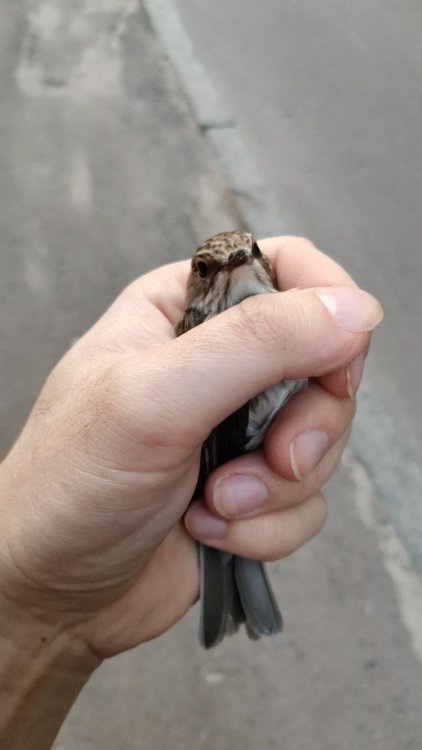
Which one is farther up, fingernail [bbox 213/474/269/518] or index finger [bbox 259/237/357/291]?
index finger [bbox 259/237/357/291]

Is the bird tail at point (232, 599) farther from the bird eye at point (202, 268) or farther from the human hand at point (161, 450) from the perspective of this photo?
the bird eye at point (202, 268)

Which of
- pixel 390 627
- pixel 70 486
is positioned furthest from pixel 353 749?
pixel 70 486

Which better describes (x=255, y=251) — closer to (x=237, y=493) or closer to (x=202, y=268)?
(x=202, y=268)

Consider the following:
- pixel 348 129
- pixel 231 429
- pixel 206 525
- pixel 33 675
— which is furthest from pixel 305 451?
pixel 348 129

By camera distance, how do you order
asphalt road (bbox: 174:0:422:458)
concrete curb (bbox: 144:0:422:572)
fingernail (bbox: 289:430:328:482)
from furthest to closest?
asphalt road (bbox: 174:0:422:458), concrete curb (bbox: 144:0:422:572), fingernail (bbox: 289:430:328:482)

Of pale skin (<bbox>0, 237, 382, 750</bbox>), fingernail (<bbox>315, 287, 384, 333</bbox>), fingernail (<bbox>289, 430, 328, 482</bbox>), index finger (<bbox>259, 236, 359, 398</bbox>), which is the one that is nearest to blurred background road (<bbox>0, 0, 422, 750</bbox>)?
pale skin (<bbox>0, 237, 382, 750</bbox>)

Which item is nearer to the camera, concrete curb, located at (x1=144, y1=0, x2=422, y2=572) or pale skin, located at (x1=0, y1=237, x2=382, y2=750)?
pale skin, located at (x1=0, y1=237, x2=382, y2=750)

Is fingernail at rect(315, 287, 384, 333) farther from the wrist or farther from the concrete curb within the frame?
the concrete curb
